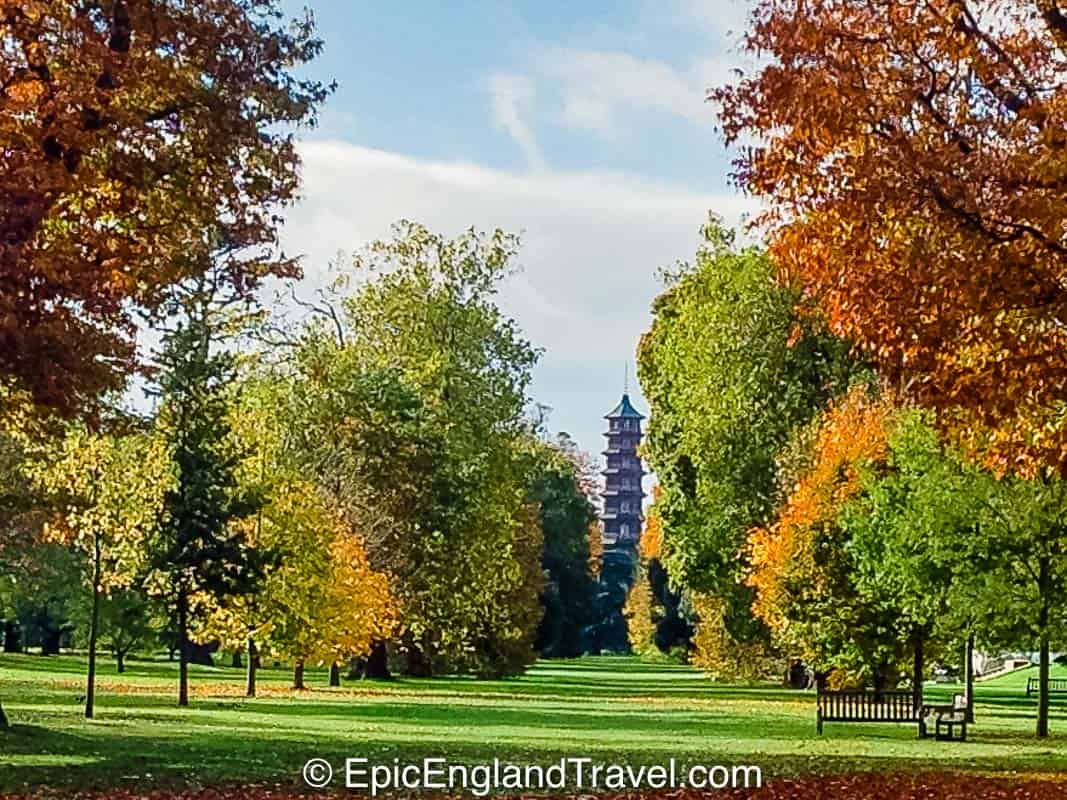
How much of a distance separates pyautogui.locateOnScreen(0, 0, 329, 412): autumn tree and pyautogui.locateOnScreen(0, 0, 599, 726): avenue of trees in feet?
0.09

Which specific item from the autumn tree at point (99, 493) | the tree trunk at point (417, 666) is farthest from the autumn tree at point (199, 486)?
the tree trunk at point (417, 666)

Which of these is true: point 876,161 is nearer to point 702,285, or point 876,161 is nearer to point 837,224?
point 837,224

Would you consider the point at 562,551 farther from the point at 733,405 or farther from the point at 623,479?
the point at 623,479

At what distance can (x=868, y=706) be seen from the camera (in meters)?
26.0

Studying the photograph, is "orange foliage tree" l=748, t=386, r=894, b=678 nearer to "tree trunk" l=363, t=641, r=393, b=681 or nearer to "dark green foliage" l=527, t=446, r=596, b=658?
"tree trunk" l=363, t=641, r=393, b=681

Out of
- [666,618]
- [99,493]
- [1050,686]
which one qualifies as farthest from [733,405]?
[666,618]

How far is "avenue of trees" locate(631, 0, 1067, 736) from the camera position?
507 inches

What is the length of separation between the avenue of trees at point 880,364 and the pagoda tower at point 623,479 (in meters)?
82.0

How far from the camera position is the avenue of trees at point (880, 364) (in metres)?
12.9

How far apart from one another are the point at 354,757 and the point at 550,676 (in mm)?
Answer: 45342

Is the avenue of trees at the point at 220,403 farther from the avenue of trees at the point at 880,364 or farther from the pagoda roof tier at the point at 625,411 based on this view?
the pagoda roof tier at the point at 625,411

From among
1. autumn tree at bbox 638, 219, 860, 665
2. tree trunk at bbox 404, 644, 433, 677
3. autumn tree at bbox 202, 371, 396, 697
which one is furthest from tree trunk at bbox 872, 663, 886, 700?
tree trunk at bbox 404, 644, 433, 677

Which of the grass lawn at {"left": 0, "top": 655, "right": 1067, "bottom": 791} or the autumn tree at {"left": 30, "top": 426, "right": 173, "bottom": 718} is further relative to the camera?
the autumn tree at {"left": 30, "top": 426, "right": 173, "bottom": 718}

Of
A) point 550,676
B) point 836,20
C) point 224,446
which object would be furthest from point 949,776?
point 550,676
